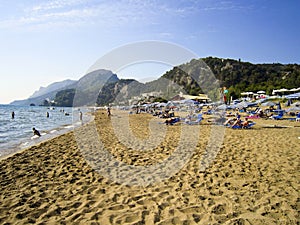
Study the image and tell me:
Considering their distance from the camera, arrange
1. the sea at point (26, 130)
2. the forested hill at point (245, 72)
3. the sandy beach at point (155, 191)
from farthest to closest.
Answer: the forested hill at point (245, 72), the sea at point (26, 130), the sandy beach at point (155, 191)

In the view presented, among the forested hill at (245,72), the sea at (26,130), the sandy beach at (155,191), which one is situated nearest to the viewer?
the sandy beach at (155,191)

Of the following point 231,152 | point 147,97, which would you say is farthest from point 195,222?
point 147,97

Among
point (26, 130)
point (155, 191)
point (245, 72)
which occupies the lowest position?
point (26, 130)

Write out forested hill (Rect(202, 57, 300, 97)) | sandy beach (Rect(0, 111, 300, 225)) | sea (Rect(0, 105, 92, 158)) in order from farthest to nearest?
forested hill (Rect(202, 57, 300, 97)) < sea (Rect(0, 105, 92, 158)) < sandy beach (Rect(0, 111, 300, 225))

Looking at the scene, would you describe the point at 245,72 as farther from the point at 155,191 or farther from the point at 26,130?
the point at 155,191

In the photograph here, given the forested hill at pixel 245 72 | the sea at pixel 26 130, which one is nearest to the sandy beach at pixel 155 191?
the sea at pixel 26 130

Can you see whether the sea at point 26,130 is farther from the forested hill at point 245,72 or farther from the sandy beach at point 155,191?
the forested hill at point 245,72

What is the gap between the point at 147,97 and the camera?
58.5m

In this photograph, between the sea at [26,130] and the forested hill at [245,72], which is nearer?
the sea at [26,130]

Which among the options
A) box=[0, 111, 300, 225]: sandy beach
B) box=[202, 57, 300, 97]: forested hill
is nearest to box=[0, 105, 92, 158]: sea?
box=[0, 111, 300, 225]: sandy beach

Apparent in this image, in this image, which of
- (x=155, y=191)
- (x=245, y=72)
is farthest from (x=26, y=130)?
(x=245, y=72)

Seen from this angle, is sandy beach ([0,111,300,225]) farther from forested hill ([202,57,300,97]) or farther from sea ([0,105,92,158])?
forested hill ([202,57,300,97])

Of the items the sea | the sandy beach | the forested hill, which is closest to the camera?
the sandy beach

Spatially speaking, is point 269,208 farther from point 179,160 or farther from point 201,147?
point 201,147
